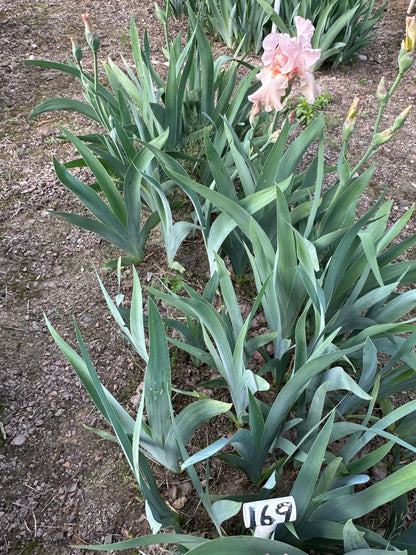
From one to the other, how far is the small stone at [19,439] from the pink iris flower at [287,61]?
1147 mm

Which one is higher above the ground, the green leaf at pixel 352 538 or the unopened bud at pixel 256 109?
the unopened bud at pixel 256 109

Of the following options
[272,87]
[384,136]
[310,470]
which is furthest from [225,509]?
[272,87]

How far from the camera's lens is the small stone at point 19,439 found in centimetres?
127

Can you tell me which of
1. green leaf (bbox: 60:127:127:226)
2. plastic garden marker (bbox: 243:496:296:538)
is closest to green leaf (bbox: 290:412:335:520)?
plastic garden marker (bbox: 243:496:296:538)

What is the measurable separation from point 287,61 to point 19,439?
1.25 m

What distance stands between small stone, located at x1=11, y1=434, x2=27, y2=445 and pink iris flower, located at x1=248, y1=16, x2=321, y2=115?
1147 mm

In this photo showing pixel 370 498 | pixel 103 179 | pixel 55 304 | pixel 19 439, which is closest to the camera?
pixel 370 498

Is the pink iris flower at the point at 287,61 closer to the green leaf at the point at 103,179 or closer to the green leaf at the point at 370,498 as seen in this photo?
→ the green leaf at the point at 103,179

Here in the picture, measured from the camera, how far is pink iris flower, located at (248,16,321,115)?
1.08 meters

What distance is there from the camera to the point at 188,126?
1.90m

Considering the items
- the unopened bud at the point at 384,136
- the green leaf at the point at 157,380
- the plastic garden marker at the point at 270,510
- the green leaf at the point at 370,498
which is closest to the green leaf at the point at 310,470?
the green leaf at the point at 370,498

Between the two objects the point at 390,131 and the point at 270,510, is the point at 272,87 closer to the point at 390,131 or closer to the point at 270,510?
the point at 390,131

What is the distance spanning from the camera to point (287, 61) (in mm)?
1109

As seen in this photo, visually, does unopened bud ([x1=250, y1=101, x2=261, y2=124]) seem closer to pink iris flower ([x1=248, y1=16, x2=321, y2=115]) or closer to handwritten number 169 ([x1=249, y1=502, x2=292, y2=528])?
pink iris flower ([x1=248, y1=16, x2=321, y2=115])
